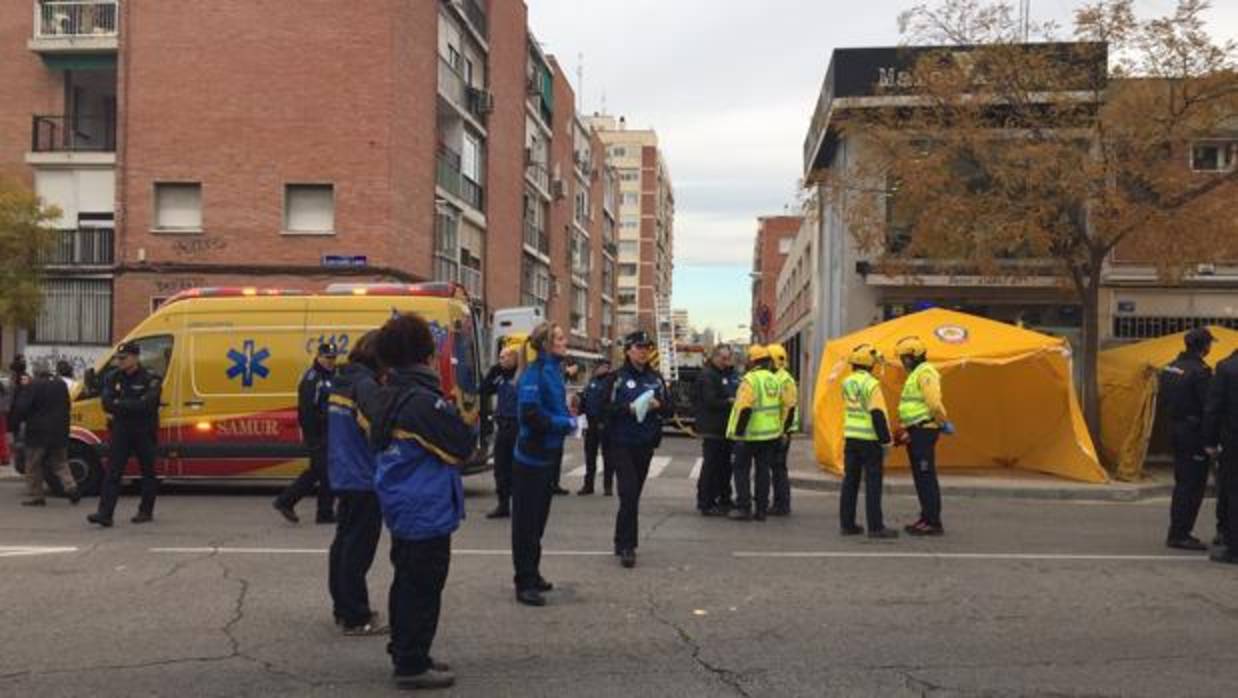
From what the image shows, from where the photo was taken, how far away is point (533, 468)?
6836 mm

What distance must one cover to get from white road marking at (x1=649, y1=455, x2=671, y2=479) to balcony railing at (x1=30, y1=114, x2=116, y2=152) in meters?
17.2

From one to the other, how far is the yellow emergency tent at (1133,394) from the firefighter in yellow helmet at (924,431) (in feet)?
20.8

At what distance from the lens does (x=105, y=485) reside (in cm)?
1002

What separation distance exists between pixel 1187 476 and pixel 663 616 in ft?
16.9

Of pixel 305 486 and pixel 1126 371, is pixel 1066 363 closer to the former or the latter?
A: pixel 1126 371

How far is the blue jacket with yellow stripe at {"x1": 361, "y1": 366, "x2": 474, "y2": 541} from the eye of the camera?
497 cm

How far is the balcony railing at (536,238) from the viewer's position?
44219 mm

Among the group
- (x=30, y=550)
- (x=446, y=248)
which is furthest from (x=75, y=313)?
(x=30, y=550)

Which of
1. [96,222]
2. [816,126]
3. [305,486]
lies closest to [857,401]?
[305,486]

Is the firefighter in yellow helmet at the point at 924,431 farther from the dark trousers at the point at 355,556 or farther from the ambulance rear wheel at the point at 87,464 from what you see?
the ambulance rear wheel at the point at 87,464

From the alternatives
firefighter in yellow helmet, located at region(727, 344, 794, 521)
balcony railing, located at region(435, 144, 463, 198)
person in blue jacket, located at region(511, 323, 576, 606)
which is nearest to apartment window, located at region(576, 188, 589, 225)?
balcony railing, located at region(435, 144, 463, 198)

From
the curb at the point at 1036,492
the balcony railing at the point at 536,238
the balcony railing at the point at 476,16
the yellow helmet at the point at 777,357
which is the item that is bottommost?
the curb at the point at 1036,492

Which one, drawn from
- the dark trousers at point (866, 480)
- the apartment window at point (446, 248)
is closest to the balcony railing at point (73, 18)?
the apartment window at point (446, 248)

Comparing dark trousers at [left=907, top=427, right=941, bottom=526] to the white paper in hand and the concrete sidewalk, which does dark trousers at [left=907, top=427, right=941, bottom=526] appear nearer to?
the white paper in hand
